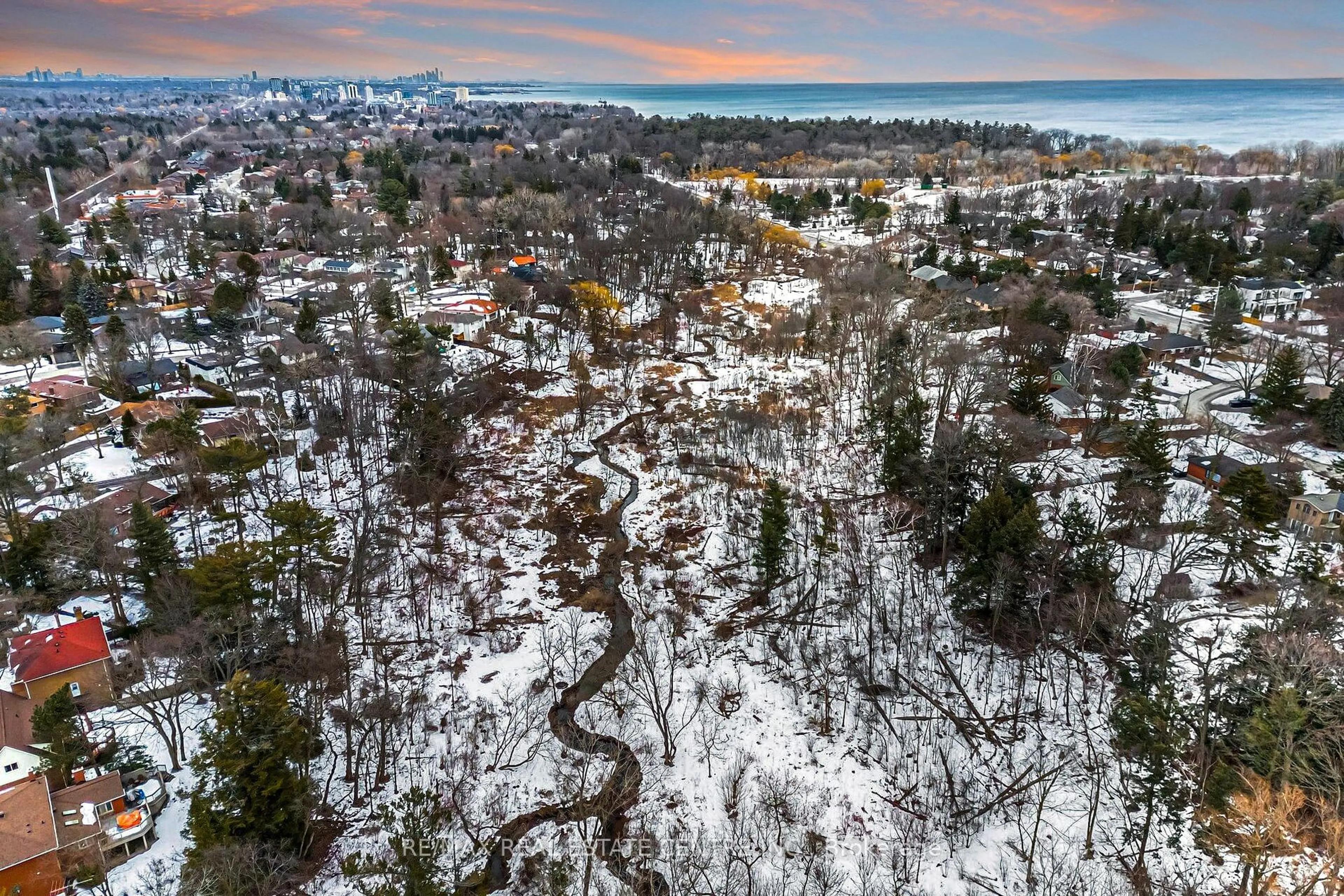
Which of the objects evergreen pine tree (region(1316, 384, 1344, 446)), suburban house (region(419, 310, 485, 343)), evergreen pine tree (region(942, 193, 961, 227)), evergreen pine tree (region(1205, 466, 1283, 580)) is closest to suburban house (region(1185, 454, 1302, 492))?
evergreen pine tree (region(1205, 466, 1283, 580))

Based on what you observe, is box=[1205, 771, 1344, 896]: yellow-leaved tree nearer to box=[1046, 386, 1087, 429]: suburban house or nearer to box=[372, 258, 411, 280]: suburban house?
box=[1046, 386, 1087, 429]: suburban house

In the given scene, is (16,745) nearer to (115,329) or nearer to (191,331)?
(115,329)

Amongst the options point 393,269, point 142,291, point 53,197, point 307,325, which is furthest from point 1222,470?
point 53,197

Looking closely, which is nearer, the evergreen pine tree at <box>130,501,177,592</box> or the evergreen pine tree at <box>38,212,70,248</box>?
the evergreen pine tree at <box>130,501,177,592</box>

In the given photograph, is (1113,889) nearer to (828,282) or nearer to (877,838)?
(877,838)

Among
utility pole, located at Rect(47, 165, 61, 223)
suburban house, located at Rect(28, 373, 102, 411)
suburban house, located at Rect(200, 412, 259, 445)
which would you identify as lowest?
suburban house, located at Rect(200, 412, 259, 445)

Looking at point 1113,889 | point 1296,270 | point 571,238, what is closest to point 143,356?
point 571,238
